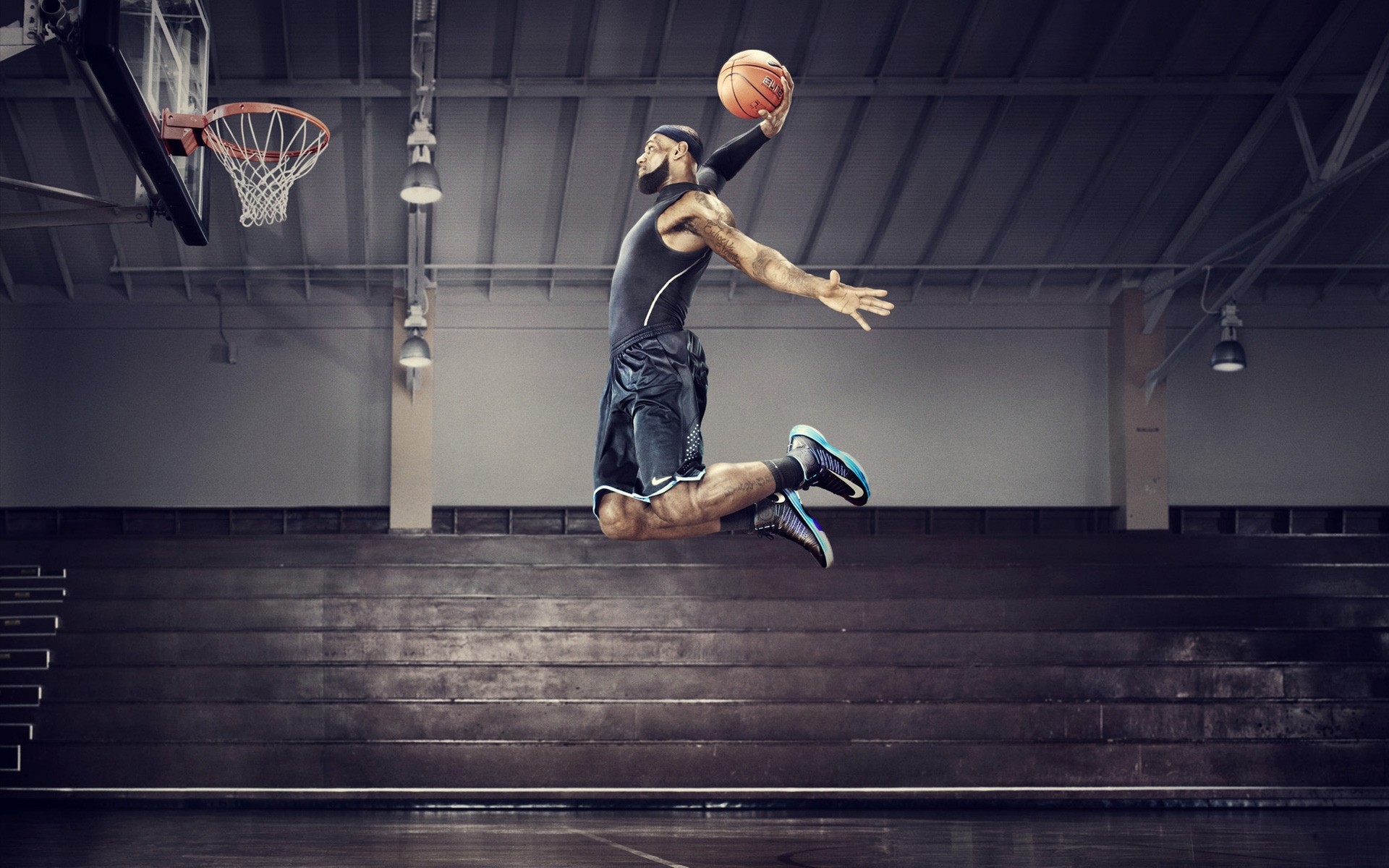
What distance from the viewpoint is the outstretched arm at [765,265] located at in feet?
12.8

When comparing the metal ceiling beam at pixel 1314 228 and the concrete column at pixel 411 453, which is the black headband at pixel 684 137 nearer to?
the concrete column at pixel 411 453

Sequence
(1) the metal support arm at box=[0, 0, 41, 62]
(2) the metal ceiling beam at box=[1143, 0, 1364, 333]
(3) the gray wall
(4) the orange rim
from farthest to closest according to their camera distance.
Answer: (3) the gray wall < (2) the metal ceiling beam at box=[1143, 0, 1364, 333] < (4) the orange rim < (1) the metal support arm at box=[0, 0, 41, 62]

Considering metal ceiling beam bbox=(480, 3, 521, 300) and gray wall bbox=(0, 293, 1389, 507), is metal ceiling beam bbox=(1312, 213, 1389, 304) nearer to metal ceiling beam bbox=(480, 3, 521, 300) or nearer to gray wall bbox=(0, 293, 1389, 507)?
gray wall bbox=(0, 293, 1389, 507)

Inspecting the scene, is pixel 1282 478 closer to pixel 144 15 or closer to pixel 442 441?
pixel 442 441

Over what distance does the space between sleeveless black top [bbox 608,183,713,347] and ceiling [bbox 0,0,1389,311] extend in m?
7.61

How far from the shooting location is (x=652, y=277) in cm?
450

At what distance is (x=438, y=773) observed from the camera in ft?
40.2

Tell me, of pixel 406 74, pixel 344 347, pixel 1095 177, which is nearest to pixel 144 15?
pixel 406 74

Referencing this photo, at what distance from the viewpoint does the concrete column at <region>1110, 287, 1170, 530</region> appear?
45.5 feet

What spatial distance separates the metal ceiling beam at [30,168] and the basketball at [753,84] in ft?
33.6

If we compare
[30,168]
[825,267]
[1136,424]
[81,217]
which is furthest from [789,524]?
[30,168]

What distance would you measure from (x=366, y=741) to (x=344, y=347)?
15.3 feet

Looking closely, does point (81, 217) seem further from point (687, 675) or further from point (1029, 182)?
point (1029, 182)

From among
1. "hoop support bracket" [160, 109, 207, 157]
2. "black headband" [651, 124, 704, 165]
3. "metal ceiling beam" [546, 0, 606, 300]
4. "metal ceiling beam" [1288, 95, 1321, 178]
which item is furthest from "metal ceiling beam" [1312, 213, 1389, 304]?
"hoop support bracket" [160, 109, 207, 157]
